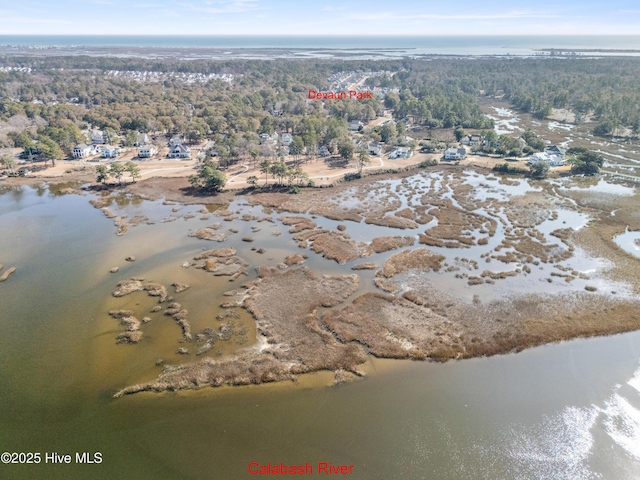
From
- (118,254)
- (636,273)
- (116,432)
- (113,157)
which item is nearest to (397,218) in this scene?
(636,273)

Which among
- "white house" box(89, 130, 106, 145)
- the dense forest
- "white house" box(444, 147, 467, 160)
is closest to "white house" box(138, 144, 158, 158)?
the dense forest

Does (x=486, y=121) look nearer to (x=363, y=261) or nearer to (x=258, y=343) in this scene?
(x=363, y=261)

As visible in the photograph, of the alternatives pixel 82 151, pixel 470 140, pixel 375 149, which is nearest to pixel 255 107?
pixel 375 149

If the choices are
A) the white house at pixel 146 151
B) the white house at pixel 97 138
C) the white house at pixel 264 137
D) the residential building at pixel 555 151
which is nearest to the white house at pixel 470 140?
the residential building at pixel 555 151

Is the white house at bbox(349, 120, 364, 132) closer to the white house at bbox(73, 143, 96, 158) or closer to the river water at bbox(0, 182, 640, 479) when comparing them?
the white house at bbox(73, 143, 96, 158)

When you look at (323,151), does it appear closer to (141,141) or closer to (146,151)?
(146,151)
